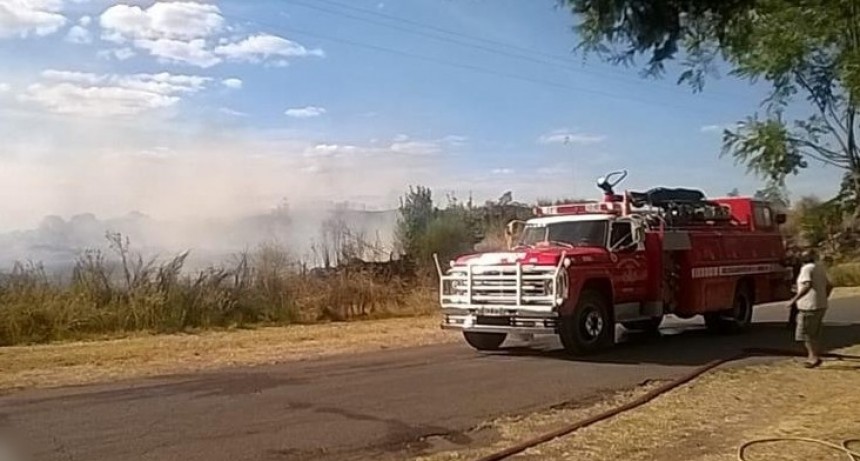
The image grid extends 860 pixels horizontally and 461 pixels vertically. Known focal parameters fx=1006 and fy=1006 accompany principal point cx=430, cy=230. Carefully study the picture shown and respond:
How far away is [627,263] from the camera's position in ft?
55.8

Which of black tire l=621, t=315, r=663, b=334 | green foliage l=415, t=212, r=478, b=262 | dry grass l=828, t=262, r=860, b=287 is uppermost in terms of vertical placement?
green foliage l=415, t=212, r=478, b=262

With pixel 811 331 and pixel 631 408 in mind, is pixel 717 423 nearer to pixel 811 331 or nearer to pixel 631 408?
pixel 631 408

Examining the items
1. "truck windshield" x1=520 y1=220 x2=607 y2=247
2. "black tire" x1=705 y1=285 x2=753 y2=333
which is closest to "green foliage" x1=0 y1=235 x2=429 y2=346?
"truck windshield" x1=520 y1=220 x2=607 y2=247

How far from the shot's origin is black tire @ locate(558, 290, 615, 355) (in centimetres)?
1558

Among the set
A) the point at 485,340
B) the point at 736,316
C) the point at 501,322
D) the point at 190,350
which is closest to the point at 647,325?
the point at 736,316

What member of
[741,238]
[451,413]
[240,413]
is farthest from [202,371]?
[741,238]

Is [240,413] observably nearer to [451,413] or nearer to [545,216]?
[451,413]

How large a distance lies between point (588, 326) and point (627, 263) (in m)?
1.63

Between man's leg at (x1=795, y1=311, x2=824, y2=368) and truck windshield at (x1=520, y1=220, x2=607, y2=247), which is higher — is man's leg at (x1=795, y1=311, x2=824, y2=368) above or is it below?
below

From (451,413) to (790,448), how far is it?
11.7 feet

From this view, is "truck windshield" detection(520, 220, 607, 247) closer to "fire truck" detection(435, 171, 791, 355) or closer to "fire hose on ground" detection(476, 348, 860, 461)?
"fire truck" detection(435, 171, 791, 355)

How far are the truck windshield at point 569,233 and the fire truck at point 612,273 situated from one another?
21 millimetres

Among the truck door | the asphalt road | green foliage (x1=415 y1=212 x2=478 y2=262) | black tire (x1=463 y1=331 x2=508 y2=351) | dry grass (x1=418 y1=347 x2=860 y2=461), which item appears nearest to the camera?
dry grass (x1=418 y1=347 x2=860 y2=461)

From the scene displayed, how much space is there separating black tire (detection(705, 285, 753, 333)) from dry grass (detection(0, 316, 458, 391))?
5.16 metres
